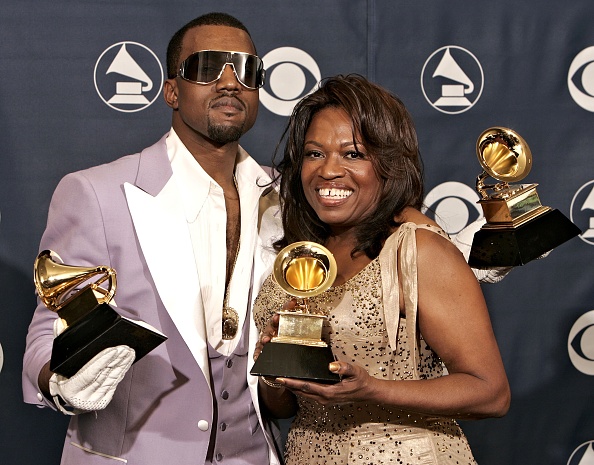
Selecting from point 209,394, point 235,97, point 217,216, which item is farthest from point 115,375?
point 235,97

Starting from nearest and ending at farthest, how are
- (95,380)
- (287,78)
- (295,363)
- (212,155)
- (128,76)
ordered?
(295,363) < (95,380) < (212,155) < (128,76) < (287,78)

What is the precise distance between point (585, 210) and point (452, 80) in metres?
0.76

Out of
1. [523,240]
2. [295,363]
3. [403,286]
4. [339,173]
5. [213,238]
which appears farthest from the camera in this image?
[213,238]

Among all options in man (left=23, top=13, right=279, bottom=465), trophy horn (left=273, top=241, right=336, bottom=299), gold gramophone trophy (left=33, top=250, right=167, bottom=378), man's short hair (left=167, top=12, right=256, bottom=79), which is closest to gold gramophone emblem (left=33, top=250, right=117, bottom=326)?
gold gramophone trophy (left=33, top=250, right=167, bottom=378)

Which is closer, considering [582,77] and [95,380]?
[95,380]

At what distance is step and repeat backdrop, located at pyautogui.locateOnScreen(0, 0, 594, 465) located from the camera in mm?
3484

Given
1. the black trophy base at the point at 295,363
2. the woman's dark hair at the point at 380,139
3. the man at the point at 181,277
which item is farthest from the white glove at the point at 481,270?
the black trophy base at the point at 295,363

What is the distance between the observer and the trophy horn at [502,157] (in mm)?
2643

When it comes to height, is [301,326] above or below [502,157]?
below

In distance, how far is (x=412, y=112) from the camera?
3.70m

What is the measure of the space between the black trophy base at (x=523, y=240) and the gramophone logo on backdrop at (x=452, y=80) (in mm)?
1141

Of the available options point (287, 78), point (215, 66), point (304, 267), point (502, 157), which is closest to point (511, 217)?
point (502, 157)

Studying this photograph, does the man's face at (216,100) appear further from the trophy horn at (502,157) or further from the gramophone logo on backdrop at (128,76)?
the trophy horn at (502,157)

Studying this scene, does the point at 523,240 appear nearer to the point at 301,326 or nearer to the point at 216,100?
the point at 301,326
